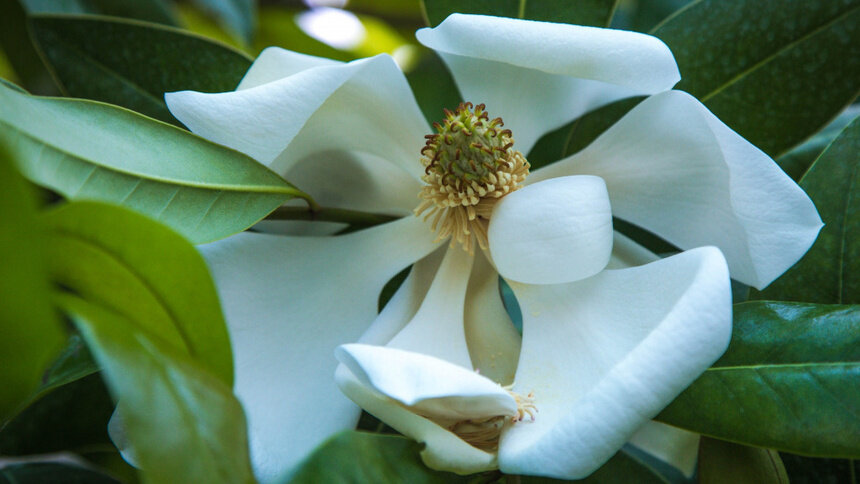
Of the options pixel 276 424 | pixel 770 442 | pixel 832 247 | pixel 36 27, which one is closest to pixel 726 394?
pixel 770 442

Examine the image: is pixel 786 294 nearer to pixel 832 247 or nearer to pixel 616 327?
pixel 832 247

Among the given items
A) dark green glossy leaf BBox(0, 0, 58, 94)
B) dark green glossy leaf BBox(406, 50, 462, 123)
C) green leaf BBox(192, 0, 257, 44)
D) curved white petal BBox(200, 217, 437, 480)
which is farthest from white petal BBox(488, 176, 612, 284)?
dark green glossy leaf BBox(0, 0, 58, 94)

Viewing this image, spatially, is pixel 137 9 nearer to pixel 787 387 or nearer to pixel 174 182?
pixel 174 182

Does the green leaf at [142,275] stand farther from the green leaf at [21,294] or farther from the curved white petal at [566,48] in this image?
the curved white petal at [566,48]

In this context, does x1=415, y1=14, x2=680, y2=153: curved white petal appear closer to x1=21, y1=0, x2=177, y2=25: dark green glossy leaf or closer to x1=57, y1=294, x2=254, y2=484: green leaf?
x1=57, y1=294, x2=254, y2=484: green leaf

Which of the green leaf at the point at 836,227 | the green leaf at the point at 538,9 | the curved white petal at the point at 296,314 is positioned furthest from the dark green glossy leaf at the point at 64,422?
the green leaf at the point at 836,227
